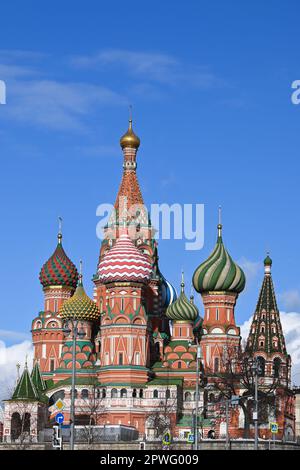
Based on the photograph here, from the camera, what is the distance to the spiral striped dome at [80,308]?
8550cm

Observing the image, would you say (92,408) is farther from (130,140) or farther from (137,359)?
(130,140)

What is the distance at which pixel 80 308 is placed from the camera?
8569cm

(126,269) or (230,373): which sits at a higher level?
(126,269)

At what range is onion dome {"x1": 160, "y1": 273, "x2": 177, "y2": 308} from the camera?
90.7 meters

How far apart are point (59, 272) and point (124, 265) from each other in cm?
1049

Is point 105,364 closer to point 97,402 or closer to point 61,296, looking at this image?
point 97,402

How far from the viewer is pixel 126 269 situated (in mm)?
81625

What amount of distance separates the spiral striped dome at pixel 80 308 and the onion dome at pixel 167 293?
6564mm

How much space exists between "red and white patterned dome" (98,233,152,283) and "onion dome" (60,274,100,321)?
10.2ft

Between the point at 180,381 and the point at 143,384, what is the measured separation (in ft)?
9.56

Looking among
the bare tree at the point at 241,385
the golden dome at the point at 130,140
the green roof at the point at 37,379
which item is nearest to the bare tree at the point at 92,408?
the green roof at the point at 37,379

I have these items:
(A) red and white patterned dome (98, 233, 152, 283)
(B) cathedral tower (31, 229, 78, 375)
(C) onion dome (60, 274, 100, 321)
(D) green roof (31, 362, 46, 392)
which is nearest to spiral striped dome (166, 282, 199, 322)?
(A) red and white patterned dome (98, 233, 152, 283)

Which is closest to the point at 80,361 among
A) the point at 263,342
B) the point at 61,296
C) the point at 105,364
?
the point at 105,364

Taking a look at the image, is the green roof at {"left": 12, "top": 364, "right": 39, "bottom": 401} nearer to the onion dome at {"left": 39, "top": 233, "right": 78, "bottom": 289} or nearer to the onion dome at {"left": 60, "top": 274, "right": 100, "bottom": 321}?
the onion dome at {"left": 60, "top": 274, "right": 100, "bottom": 321}
